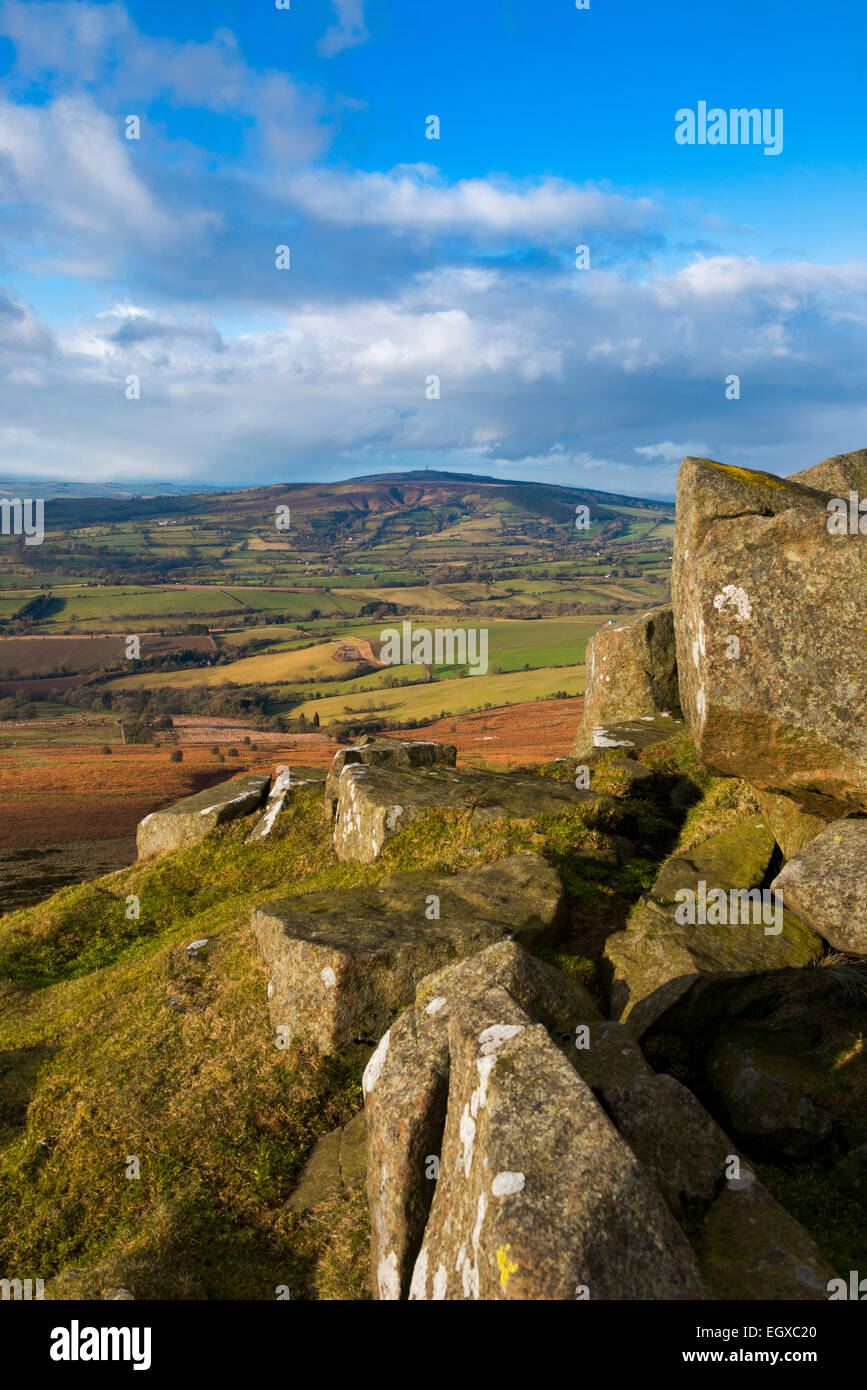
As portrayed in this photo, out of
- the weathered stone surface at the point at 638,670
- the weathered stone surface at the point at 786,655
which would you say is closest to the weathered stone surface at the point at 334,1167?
the weathered stone surface at the point at 786,655

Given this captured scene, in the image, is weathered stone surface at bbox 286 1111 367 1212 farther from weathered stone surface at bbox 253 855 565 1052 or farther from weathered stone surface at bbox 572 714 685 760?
weathered stone surface at bbox 572 714 685 760

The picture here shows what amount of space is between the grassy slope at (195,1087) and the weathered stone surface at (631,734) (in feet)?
7.29

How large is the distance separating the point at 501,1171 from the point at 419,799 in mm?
12120

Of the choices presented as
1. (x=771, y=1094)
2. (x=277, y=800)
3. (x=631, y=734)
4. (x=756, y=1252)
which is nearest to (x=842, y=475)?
(x=631, y=734)

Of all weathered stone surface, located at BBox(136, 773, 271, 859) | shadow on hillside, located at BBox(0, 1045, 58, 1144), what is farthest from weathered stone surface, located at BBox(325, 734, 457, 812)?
shadow on hillside, located at BBox(0, 1045, 58, 1144)

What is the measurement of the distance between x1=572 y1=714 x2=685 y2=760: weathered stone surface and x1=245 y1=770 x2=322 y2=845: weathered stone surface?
8.87 m

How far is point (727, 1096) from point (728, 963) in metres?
→ 1.96

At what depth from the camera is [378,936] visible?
12031mm

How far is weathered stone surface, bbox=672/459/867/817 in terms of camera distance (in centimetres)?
1231

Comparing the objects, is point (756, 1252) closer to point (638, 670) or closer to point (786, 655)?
point (786, 655)

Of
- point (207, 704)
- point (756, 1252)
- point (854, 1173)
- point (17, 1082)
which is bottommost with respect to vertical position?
point (207, 704)

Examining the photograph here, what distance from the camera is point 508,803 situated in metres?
17.8
